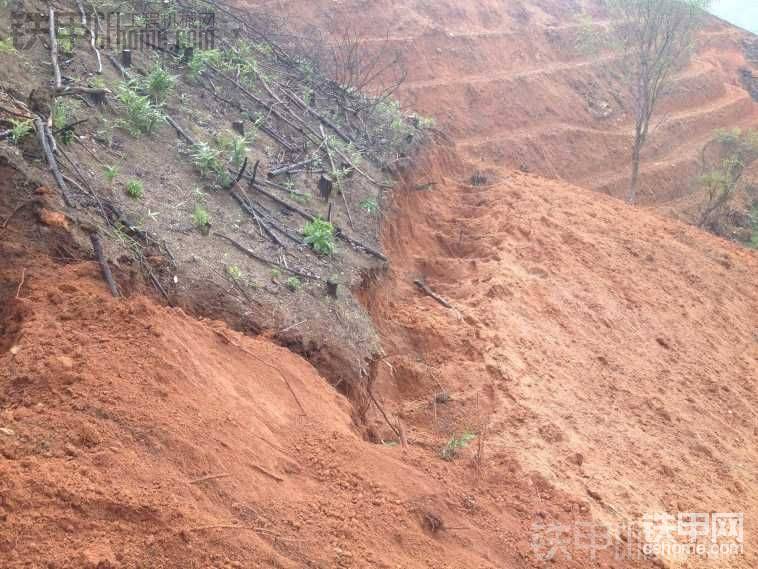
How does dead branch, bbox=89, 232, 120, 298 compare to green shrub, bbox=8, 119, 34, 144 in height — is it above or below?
below

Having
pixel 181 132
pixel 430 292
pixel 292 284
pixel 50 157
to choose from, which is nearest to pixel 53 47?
pixel 181 132

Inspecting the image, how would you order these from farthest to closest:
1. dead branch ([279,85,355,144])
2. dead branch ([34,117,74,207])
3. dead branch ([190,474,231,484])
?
dead branch ([279,85,355,144]) < dead branch ([34,117,74,207]) < dead branch ([190,474,231,484])

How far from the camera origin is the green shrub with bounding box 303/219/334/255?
5406mm

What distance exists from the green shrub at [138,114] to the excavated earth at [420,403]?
5.80 feet

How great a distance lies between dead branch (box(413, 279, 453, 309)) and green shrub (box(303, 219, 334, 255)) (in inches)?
56.9

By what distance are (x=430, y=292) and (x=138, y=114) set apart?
3.19 metres

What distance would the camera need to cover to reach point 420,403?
5.02 metres

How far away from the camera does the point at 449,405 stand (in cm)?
502

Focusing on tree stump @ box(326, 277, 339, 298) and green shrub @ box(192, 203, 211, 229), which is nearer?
green shrub @ box(192, 203, 211, 229)

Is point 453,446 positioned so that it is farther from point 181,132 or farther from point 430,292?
point 181,132

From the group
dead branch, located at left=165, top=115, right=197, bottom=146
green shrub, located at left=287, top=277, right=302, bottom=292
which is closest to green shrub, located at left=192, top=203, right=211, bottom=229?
green shrub, located at left=287, top=277, right=302, bottom=292

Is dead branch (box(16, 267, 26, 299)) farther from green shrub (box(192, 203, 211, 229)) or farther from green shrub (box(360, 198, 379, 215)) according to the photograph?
green shrub (box(360, 198, 379, 215))

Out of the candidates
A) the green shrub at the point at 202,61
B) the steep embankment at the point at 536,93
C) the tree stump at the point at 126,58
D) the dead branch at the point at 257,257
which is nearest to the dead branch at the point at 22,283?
the dead branch at the point at 257,257

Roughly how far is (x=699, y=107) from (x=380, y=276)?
19.2 meters
